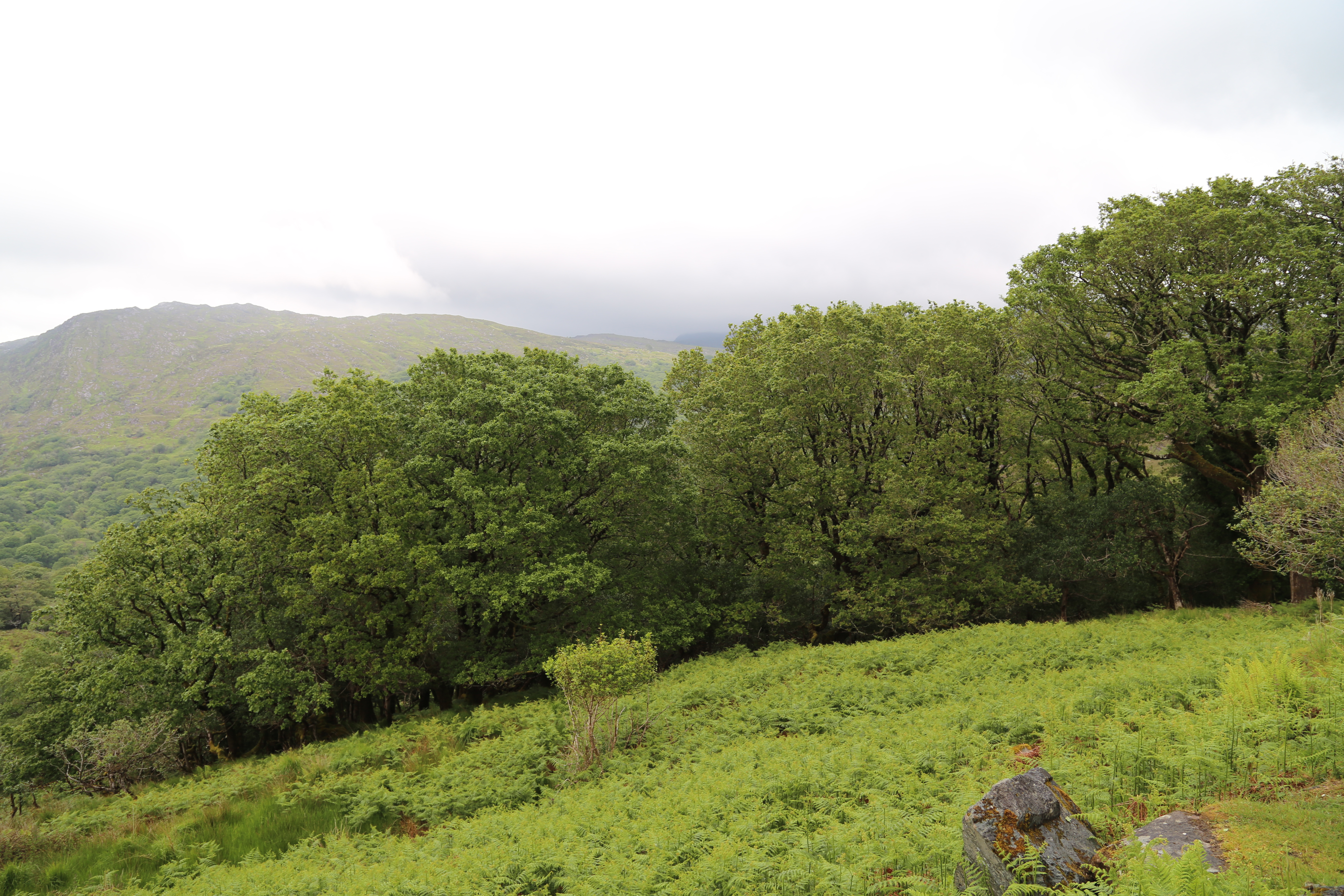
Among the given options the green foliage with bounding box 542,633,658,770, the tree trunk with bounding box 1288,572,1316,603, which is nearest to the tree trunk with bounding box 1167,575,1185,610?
the tree trunk with bounding box 1288,572,1316,603

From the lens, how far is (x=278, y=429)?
949 inches

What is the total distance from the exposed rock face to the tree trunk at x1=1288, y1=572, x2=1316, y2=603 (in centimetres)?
2347

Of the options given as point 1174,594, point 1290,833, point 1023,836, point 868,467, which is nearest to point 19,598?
point 868,467

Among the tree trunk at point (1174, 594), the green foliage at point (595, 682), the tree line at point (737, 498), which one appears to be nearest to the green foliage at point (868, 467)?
the tree line at point (737, 498)

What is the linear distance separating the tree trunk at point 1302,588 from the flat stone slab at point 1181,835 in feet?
73.3

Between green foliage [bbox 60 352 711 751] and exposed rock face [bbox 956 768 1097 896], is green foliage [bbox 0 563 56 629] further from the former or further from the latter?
exposed rock face [bbox 956 768 1097 896]

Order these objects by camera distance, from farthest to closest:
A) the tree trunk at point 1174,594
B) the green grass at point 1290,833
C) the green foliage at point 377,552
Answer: the tree trunk at point 1174,594 < the green foliage at point 377,552 < the green grass at point 1290,833

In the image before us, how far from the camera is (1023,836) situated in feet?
19.5

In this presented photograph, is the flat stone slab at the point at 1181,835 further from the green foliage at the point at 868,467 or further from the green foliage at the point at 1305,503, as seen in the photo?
the green foliage at the point at 868,467

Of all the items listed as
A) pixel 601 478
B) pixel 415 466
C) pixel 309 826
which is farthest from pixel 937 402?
pixel 309 826

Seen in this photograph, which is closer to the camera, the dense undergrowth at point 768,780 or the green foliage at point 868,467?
the dense undergrowth at point 768,780

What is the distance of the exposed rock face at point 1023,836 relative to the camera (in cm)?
582

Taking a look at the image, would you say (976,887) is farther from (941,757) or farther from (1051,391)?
(1051,391)

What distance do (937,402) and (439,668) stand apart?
961 inches
